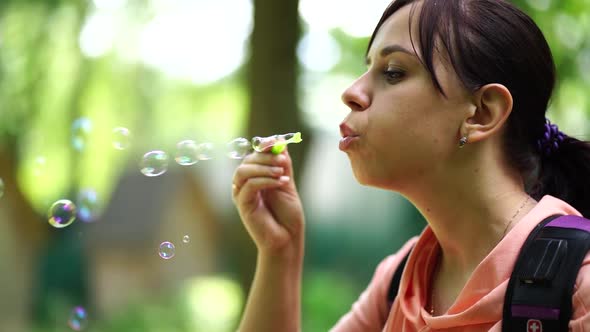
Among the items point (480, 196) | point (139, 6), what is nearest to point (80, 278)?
point (139, 6)

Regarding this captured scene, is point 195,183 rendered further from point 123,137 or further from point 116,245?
point 123,137

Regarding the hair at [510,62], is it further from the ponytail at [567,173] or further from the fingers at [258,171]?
the fingers at [258,171]

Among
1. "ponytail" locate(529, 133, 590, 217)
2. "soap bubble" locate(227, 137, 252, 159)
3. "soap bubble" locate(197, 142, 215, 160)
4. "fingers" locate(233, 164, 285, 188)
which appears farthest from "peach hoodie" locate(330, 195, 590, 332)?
"soap bubble" locate(197, 142, 215, 160)

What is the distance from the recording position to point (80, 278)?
12.5m

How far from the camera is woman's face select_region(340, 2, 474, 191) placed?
170 centimetres

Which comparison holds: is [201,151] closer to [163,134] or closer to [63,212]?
[63,212]

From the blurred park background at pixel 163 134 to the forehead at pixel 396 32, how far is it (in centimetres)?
107

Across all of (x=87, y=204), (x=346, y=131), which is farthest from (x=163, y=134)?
(x=346, y=131)

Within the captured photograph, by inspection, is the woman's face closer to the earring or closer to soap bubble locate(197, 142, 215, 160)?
the earring

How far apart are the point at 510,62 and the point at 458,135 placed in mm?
203

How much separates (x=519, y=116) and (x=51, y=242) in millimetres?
11018

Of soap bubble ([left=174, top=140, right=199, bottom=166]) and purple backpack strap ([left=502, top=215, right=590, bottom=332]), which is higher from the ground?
soap bubble ([left=174, top=140, right=199, bottom=166])

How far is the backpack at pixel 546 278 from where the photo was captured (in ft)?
4.57

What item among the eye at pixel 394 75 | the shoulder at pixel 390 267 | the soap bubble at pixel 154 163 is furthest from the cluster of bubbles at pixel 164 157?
the shoulder at pixel 390 267
